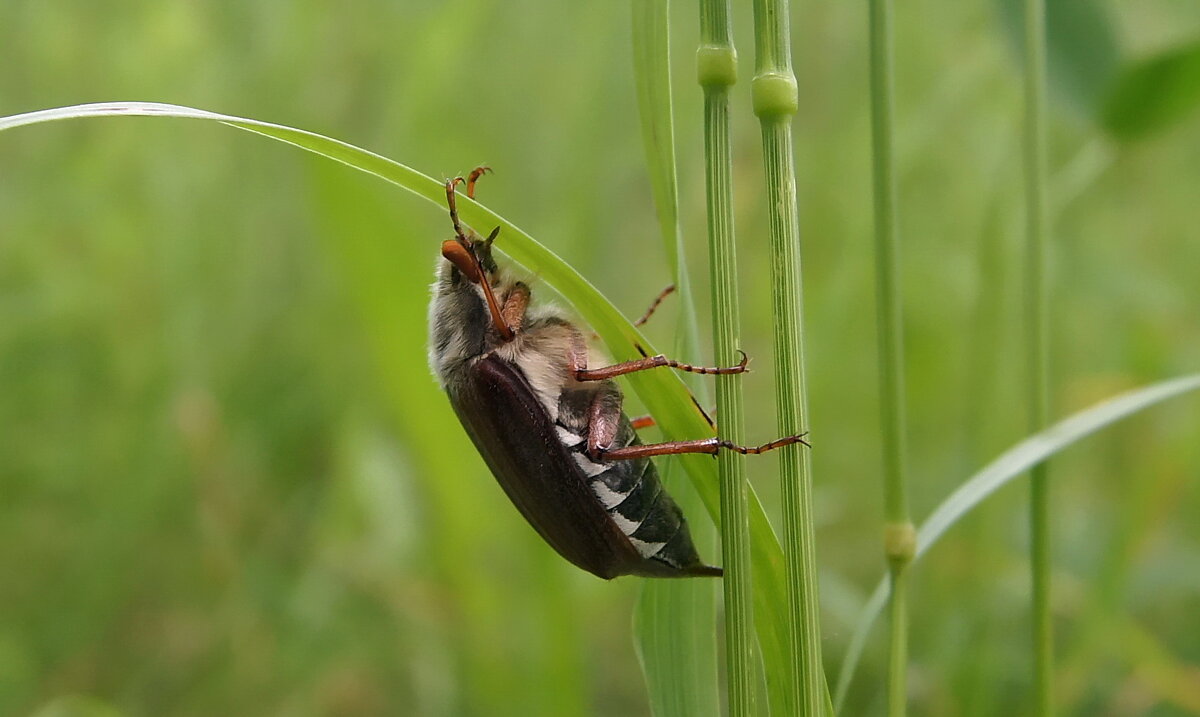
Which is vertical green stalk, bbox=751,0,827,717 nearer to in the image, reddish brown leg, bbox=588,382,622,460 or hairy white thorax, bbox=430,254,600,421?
reddish brown leg, bbox=588,382,622,460

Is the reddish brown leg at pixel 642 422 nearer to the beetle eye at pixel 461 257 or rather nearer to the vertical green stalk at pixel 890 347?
the beetle eye at pixel 461 257

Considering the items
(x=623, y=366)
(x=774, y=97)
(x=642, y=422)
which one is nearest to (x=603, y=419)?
(x=642, y=422)

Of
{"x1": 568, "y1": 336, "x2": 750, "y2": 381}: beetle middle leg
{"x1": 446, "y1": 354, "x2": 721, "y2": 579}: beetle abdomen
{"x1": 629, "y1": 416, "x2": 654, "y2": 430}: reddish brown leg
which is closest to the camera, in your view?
{"x1": 568, "y1": 336, "x2": 750, "y2": 381}: beetle middle leg

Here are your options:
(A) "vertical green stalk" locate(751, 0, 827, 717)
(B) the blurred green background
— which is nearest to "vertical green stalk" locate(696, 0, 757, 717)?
(A) "vertical green stalk" locate(751, 0, 827, 717)

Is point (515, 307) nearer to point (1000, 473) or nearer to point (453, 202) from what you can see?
point (453, 202)

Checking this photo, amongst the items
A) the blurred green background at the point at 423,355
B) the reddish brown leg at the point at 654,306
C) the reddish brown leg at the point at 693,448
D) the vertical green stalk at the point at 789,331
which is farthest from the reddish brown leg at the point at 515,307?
the vertical green stalk at the point at 789,331
